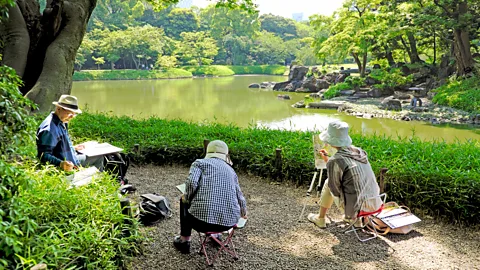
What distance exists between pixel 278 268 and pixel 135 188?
207 centimetres

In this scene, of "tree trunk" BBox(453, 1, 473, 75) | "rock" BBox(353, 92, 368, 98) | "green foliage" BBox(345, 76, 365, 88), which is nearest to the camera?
"tree trunk" BBox(453, 1, 473, 75)

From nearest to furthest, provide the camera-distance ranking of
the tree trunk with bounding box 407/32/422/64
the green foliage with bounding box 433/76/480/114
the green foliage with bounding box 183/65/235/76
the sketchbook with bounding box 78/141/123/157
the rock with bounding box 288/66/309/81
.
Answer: the sketchbook with bounding box 78/141/123/157
the green foliage with bounding box 433/76/480/114
the tree trunk with bounding box 407/32/422/64
the rock with bounding box 288/66/309/81
the green foliage with bounding box 183/65/235/76

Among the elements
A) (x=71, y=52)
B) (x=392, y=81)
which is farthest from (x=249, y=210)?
(x=392, y=81)

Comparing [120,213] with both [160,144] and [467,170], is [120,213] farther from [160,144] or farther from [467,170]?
[467,170]

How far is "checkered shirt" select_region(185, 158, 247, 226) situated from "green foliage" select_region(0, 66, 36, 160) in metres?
1.01

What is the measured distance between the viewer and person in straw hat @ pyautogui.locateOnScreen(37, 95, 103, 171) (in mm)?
3111

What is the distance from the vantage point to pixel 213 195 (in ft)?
8.05

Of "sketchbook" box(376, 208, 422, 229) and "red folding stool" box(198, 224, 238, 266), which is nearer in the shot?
Answer: "red folding stool" box(198, 224, 238, 266)

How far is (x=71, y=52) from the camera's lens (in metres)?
6.68

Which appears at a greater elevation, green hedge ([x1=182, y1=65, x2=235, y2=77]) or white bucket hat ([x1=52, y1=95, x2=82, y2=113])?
white bucket hat ([x1=52, y1=95, x2=82, y2=113])

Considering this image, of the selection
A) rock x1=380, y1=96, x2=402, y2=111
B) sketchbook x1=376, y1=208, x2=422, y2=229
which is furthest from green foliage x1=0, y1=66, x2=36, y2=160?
rock x1=380, y1=96, x2=402, y2=111

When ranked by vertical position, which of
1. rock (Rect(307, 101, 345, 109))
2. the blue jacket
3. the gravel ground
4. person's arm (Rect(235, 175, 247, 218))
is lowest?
rock (Rect(307, 101, 345, 109))

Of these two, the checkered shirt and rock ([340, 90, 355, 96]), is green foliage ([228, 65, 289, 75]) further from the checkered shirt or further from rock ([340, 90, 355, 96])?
the checkered shirt

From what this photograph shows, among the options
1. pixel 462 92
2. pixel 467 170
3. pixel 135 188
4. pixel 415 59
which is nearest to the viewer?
pixel 467 170
